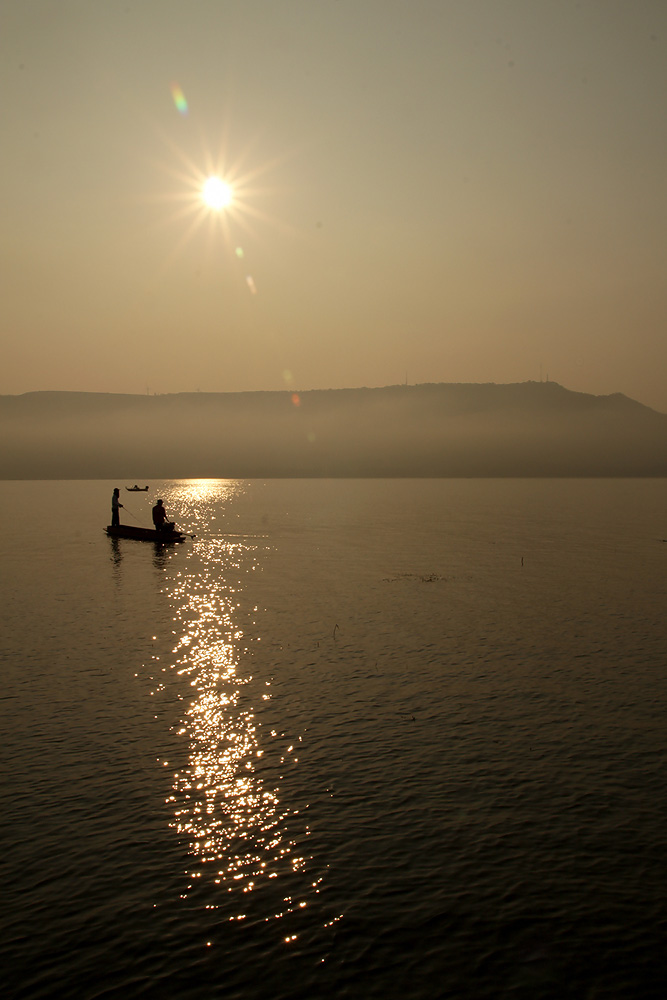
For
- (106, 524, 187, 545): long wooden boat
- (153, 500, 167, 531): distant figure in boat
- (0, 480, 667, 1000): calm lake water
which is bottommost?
(0, 480, 667, 1000): calm lake water

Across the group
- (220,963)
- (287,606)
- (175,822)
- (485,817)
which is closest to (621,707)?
(485,817)

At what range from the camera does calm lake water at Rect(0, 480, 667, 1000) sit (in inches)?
497

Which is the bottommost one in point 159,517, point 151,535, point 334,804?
point 334,804

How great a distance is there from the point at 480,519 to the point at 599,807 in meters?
117

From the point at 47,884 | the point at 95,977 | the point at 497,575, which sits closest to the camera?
the point at 95,977

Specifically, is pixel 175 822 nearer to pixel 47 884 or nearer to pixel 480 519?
pixel 47 884

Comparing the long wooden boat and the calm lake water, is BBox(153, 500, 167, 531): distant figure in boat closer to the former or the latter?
the long wooden boat

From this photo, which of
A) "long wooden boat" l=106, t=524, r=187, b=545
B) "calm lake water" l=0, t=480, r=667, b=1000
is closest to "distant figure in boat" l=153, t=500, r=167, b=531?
"long wooden boat" l=106, t=524, r=187, b=545

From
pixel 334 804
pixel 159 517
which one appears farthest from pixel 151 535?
pixel 334 804

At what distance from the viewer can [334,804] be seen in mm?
18328

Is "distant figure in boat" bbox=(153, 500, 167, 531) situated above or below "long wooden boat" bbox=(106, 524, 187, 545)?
above

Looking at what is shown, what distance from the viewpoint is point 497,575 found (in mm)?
60625

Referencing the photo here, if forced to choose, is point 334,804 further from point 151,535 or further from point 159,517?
point 151,535

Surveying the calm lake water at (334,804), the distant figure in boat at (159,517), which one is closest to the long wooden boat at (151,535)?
the distant figure in boat at (159,517)
